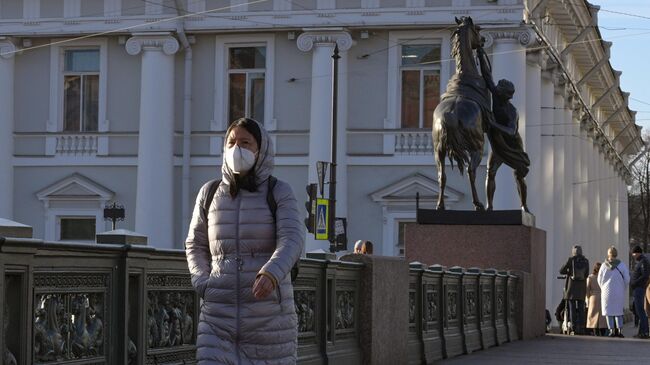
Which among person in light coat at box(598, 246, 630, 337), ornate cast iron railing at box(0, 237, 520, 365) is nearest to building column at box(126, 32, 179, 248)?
person in light coat at box(598, 246, 630, 337)

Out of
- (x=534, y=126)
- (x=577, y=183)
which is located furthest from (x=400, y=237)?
(x=577, y=183)

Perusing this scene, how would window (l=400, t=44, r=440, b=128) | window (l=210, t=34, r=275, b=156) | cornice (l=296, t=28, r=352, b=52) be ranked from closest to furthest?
cornice (l=296, t=28, r=352, b=52), window (l=400, t=44, r=440, b=128), window (l=210, t=34, r=275, b=156)

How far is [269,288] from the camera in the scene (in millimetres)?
Result: 7898

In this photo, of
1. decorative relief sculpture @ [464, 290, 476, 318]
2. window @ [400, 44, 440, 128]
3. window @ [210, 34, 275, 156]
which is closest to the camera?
decorative relief sculpture @ [464, 290, 476, 318]

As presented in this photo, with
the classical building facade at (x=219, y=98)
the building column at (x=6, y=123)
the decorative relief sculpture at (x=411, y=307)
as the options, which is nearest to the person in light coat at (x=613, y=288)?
the classical building facade at (x=219, y=98)

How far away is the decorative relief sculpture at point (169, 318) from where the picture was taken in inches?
Answer: 400

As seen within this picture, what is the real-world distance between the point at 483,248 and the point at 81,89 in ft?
74.5

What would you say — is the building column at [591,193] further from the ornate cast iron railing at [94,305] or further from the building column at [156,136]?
the ornate cast iron railing at [94,305]

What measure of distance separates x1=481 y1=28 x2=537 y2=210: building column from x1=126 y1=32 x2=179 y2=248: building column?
8.49 meters

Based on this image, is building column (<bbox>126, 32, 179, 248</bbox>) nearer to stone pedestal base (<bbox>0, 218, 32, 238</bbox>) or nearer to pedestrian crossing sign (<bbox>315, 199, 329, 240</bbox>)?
pedestrian crossing sign (<bbox>315, 199, 329, 240</bbox>)

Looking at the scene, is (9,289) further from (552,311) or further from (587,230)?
Answer: (587,230)

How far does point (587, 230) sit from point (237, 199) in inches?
2259

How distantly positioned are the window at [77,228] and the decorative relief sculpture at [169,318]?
1387 inches

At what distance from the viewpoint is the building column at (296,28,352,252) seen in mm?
43219
